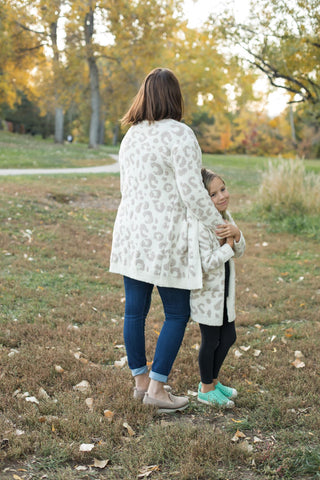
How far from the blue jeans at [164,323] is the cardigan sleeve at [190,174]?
1.73 feet

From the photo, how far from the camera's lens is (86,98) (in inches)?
1378

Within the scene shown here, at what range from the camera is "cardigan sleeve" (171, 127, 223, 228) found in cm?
264

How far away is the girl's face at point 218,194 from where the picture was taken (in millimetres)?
2921

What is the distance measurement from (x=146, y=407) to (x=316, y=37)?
31.8ft

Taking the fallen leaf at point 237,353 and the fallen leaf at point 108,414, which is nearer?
the fallen leaf at point 108,414

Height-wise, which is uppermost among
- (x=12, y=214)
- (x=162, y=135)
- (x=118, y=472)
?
(x=162, y=135)

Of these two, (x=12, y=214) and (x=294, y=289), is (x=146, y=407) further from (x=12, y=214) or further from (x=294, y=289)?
(x=12, y=214)

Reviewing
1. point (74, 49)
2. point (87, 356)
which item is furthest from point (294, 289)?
point (74, 49)

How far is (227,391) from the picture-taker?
3.30 meters

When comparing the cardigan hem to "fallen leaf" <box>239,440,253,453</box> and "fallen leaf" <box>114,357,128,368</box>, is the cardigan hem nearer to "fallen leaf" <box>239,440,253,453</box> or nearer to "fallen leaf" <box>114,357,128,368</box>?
"fallen leaf" <box>239,440,253,453</box>

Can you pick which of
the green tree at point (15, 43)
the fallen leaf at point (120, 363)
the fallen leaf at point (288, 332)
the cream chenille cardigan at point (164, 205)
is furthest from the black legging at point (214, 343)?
the green tree at point (15, 43)

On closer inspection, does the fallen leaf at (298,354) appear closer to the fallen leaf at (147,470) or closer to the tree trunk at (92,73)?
the fallen leaf at (147,470)

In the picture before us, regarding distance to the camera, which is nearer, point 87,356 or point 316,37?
point 87,356

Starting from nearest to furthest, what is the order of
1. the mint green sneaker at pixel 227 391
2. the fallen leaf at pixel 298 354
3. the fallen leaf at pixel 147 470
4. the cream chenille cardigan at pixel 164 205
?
the fallen leaf at pixel 147 470, the cream chenille cardigan at pixel 164 205, the mint green sneaker at pixel 227 391, the fallen leaf at pixel 298 354
